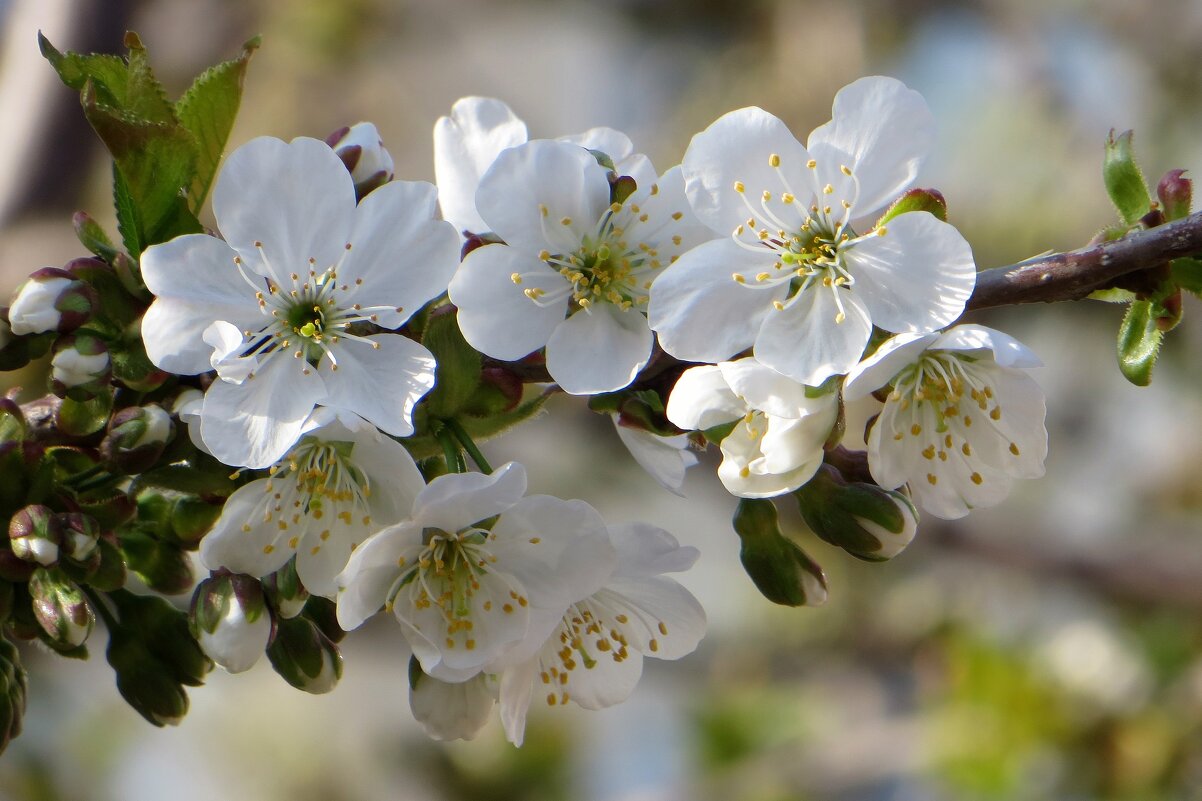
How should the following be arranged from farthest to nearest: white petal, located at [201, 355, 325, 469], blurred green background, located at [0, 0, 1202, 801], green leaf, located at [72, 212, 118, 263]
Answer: blurred green background, located at [0, 0, 1202, 801] < green leaf, located at [72, 212, 118, 263] < white petal, located at [201, 355, 325, 469]

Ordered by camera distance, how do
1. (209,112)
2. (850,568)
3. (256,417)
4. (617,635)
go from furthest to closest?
(850,568) → (617,635) → (209,112) → (256,417)

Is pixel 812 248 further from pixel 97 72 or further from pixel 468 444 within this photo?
pixel 97 72

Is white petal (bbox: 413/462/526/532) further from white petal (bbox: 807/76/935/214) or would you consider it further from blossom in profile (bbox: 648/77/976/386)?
white petal (bbox: 807/76/935/214)

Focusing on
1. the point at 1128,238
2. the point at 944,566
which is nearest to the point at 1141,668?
the point at 944,566

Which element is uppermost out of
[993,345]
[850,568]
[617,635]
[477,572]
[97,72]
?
[97,72]

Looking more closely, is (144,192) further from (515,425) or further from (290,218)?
(515,425)

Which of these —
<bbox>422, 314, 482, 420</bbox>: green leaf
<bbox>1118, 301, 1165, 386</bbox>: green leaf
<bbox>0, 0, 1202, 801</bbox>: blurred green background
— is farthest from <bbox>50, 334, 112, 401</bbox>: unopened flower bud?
<bbox>0, 0, 1202, 801</bbox>: blurred green background

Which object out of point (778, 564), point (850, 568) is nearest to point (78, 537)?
point (778, 564)
